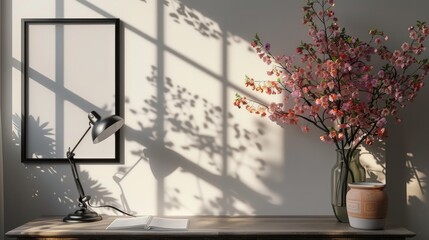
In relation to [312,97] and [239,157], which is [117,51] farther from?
[312,97]

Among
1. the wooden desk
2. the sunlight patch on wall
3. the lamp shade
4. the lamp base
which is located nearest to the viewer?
the wooden desk

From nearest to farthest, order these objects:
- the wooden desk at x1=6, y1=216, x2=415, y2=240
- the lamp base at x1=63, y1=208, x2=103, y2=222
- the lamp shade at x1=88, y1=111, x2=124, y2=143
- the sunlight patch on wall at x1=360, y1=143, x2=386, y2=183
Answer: the wooden desk at x1=6, y1=216, x2=415, y2=240
the lamp shade at x1=88, y1=111, x2=124, y2=143
the lamp base at x1=63, y1=208, x2=103, y2=222
the sunlight patch on wall at x1=360, y1=143, x2=386, y2=183

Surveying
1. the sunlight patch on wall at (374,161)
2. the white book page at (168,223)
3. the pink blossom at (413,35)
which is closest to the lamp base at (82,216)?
the white book page at (168,223)

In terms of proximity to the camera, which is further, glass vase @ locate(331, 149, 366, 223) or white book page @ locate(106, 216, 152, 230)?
glass vase @ locate(331, 149, 366, 223)

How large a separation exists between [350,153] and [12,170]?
204cm

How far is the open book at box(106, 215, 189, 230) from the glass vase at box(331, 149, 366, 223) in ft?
2.86

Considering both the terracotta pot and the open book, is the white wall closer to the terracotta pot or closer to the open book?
the open book

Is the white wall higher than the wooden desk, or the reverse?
the white wall

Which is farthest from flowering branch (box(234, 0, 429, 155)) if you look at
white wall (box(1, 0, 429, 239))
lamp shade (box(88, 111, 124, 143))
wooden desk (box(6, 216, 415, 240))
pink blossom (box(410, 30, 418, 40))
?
lamp shade (box(88, 111, 124, 143))

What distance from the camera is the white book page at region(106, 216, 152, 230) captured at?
8.99 feet

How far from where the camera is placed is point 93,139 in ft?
9.42

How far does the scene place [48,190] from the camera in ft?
10.5

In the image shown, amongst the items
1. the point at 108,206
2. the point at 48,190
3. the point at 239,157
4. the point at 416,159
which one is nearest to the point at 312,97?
the point at 239,157

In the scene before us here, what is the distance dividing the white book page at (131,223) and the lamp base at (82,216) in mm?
133
